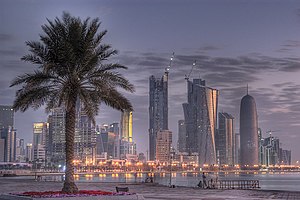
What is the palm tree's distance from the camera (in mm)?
34250

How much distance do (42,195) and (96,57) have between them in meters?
10.8

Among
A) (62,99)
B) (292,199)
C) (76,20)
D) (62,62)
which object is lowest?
(292,199)

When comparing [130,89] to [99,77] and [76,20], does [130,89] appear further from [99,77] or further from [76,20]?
[76,20]

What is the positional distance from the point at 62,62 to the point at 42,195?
952cm

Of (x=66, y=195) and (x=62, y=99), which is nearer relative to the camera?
(x=66, y=195)

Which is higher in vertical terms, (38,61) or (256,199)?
(38,61)

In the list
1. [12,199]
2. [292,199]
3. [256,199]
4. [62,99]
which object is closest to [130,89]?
[62,99]

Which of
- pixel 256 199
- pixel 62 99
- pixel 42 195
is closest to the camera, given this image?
pixel 42 195

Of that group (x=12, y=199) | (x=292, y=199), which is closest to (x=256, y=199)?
(x=292, y=199)

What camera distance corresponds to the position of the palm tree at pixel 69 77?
1348 inches

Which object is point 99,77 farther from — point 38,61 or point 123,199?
point 123,199

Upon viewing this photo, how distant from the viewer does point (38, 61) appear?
3547 cm

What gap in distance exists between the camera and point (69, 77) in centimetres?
3503

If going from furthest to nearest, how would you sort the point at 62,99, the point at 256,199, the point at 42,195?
the point at 256,199
the point at 62,99
the point at 42,195
